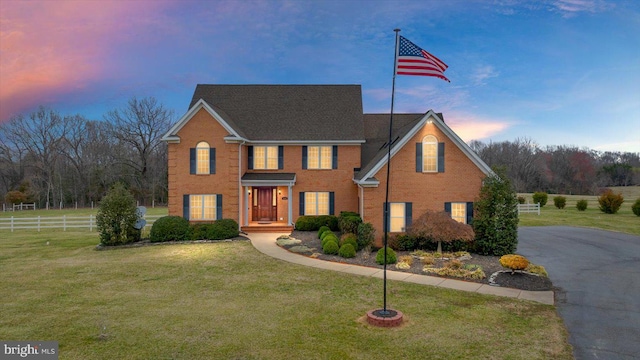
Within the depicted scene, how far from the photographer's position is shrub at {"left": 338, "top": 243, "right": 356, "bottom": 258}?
1852 centimetres

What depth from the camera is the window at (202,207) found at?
85.6 feet

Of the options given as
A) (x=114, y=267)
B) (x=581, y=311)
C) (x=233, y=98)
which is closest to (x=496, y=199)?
(x=581, y=311)

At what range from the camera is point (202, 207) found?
26109 millimetres

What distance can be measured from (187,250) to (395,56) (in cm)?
1544

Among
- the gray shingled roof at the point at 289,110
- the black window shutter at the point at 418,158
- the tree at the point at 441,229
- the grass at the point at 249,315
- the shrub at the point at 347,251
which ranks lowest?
the grass at the point at 249,315

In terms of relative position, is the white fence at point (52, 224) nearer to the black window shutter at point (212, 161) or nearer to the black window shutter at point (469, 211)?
the black window shutter at point (212, 161)

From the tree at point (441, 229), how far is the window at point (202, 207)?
13851 millimetres

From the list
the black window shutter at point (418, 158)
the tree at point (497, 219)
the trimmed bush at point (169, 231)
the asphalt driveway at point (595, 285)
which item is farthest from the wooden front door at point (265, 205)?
the asphalt driveway at point (595, 285)

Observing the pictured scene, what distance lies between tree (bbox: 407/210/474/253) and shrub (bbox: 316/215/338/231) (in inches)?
314

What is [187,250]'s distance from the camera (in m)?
20.8

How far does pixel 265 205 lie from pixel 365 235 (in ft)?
37.5

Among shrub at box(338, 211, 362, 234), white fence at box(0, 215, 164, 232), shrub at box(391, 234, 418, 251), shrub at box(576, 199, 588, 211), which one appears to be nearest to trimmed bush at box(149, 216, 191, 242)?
shrub at box(338, 211, 362, 234)

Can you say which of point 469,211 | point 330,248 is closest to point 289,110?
point 330,248

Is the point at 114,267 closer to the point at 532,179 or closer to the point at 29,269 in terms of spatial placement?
the point at 29,269
